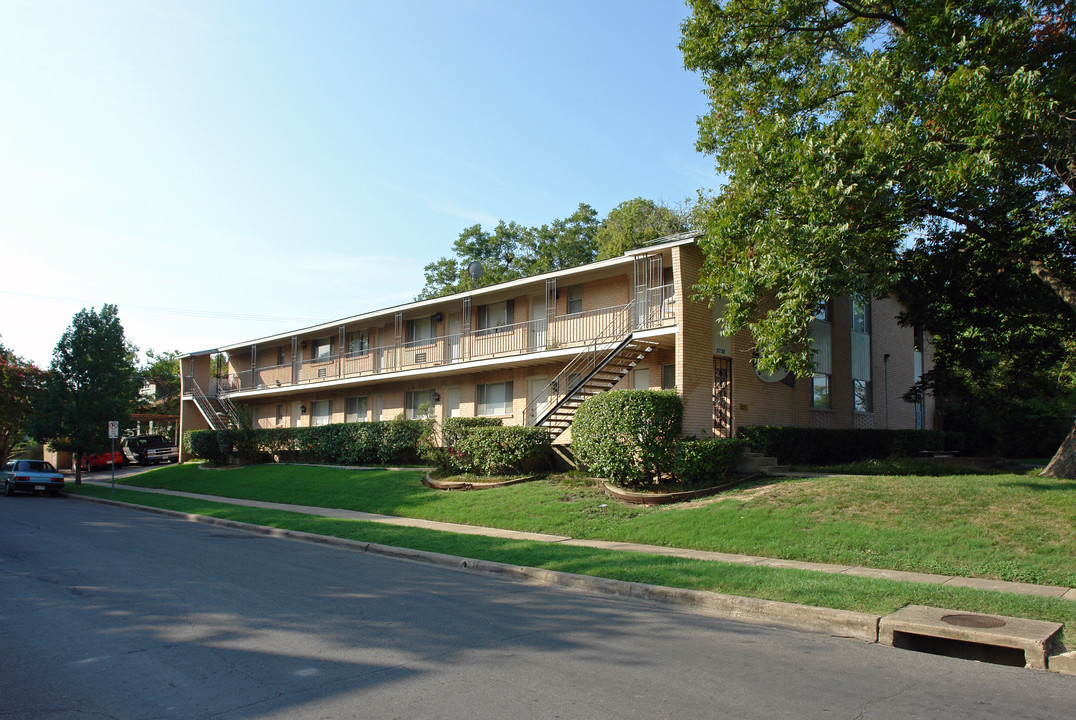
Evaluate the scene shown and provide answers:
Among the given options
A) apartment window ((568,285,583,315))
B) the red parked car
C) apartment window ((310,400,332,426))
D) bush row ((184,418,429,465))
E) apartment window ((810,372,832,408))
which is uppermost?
apartment window ((568,285,583,315))

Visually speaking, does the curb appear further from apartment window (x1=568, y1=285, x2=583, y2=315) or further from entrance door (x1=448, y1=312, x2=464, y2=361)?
entrance door (x1=448, y1=312, x2=464, y2=361)

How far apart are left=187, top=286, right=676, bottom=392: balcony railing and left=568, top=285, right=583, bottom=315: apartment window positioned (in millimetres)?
995

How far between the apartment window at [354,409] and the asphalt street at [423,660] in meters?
23.0

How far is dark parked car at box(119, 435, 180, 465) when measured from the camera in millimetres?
43375

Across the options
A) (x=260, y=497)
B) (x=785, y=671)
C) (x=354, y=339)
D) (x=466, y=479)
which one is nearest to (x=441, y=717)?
(x=785, y=671)

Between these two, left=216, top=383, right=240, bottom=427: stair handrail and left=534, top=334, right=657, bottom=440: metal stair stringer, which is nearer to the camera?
left=534, top=334, right=657, bottom=440: metal stair stringer

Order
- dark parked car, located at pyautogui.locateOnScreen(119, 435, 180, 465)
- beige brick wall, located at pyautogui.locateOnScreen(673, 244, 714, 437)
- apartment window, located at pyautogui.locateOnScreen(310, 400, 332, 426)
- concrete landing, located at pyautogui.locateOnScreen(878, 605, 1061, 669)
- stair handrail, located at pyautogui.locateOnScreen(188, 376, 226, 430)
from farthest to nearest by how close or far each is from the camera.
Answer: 1. dark parked car, located at pyautogui.locateOnScreen(119, 435, 180, 465)
2. stair handrail, located at pyautogui.locateOnScreen(188, 376, 226, 430)
3. apartment window, located at pyautogui.locateOnScreen(310, 400, 332, 426)
4. beige brick wall, located at pyautogui.locateOnScreen(673, 244, 714, 437)
5. concrete landing, located at pyautogui.locateOnScreen(878, 605, 1061, 669)

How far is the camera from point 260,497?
23.5 m

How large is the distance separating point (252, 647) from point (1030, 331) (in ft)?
67.3

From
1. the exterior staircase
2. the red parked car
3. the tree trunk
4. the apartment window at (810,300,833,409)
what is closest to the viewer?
the tree trunk

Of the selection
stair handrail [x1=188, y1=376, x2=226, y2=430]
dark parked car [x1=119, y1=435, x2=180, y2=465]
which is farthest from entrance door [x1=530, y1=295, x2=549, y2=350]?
dark parked car [x1=119, y1=435, x2=180, y2=465]

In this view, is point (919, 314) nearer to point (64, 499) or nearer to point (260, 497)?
point (260, 497)

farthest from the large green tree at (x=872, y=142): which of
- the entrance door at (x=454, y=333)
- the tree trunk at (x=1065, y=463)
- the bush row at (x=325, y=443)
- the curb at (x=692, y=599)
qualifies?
the bush row at (x=325, y=443)

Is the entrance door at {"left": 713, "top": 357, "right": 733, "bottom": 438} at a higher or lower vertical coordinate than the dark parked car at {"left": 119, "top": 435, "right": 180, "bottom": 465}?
higher
